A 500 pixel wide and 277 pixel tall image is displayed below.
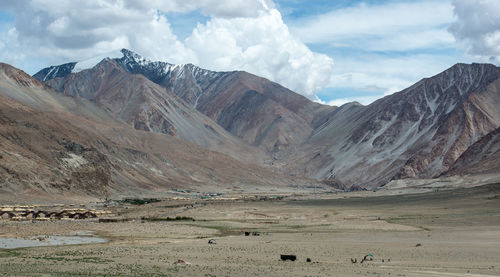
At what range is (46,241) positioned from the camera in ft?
189

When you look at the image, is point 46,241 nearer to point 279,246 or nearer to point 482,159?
point 279,246

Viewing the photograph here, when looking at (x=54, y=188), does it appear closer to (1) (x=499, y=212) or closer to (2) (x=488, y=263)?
(1) (x=499, y=212)

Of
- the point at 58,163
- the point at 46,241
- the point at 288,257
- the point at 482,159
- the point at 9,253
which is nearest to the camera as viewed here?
the point at 288,257

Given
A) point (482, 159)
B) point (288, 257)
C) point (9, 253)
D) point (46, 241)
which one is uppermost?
point (482, 159)

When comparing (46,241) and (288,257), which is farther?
(46,241)

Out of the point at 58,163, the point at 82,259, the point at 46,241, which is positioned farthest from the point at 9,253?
the point at 58,163

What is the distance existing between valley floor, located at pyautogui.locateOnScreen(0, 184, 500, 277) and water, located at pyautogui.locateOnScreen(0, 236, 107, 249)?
9.70 ft

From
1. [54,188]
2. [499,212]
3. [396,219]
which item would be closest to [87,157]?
[54,188]

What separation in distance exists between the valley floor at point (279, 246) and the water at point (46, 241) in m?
2.96

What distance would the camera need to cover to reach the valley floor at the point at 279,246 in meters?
37.6

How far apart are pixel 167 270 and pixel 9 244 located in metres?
23.4

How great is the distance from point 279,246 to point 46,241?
21.4 metres

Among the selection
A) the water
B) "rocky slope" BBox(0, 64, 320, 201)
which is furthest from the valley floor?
"rocky slope" BBox(0, 64, 320, 201)

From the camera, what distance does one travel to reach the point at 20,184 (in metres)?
130
